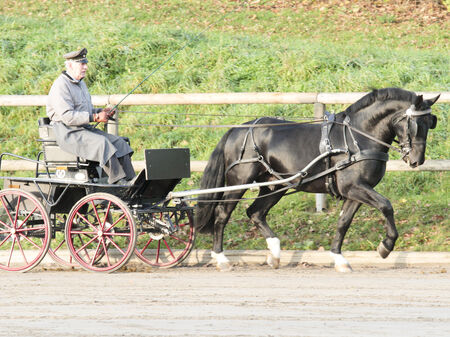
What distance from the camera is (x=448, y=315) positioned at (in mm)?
4820

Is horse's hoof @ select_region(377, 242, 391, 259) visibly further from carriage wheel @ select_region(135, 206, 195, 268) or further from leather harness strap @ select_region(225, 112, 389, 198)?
carriage wheel @ select_region(135, 206, 195, 268)

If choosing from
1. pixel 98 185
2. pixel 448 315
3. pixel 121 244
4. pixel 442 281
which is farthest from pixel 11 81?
pixel 448 315

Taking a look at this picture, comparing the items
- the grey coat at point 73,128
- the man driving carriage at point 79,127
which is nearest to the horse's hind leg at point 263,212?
the man driving carriage at point 79,127

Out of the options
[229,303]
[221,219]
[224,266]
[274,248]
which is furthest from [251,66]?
[229,303]

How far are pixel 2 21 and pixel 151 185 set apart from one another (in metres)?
10.1

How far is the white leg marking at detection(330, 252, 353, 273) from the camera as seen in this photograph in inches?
278

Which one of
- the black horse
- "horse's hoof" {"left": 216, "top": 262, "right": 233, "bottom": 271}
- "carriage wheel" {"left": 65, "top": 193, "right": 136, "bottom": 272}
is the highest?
the black horse

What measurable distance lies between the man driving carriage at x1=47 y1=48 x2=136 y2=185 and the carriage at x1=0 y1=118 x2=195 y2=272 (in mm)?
138

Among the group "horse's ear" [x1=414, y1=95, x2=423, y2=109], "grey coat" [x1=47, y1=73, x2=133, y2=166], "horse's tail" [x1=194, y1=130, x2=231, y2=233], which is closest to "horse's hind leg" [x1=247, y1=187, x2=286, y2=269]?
"horse's tail" [x1=194, y1=130, x2=231, y2=233]

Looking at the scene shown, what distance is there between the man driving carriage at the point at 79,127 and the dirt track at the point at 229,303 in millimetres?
1011

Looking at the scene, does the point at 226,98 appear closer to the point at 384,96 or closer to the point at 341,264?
the point at 384,96

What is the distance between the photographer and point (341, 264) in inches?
280

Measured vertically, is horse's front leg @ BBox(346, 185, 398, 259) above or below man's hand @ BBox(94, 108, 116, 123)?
below

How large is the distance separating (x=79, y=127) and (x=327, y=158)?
7.46ft
